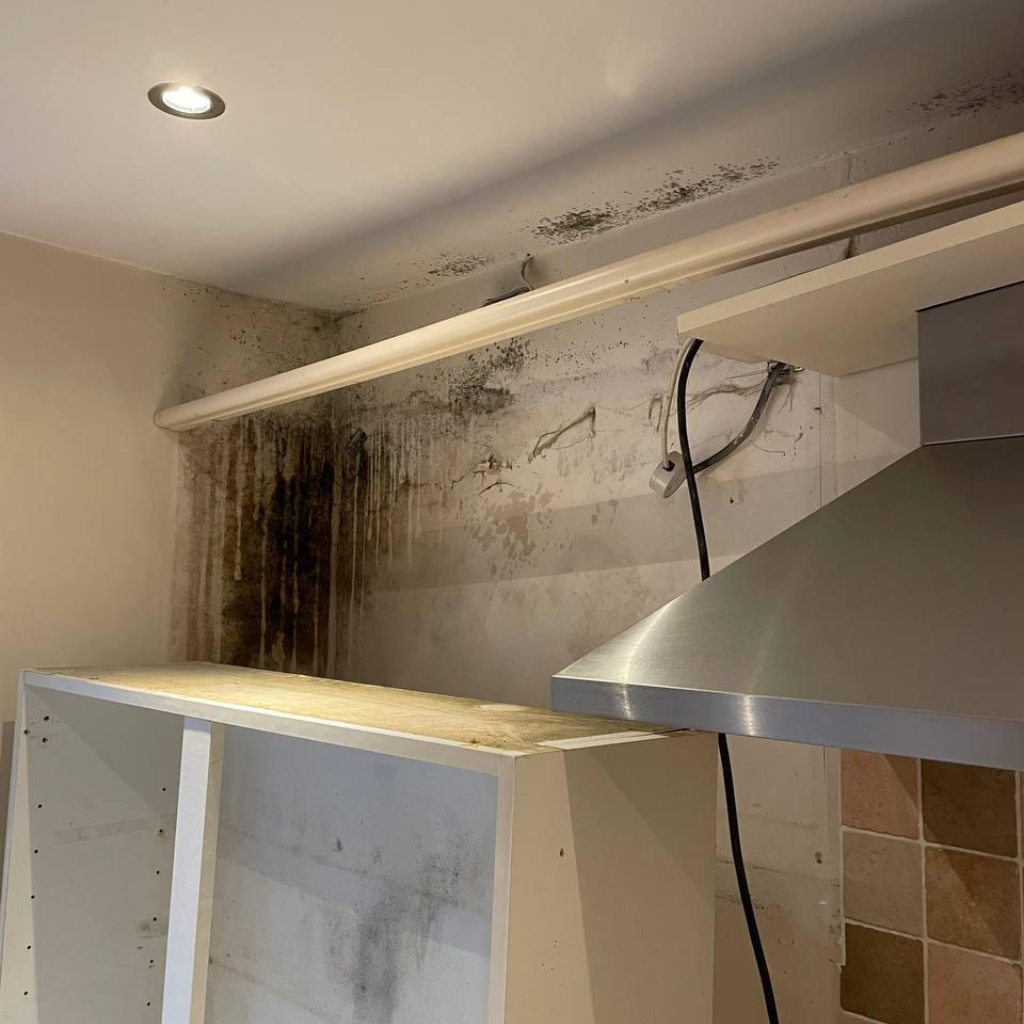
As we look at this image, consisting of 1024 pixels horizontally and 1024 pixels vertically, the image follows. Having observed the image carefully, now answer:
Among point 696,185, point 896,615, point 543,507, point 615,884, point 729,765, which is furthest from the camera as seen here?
point 543,507

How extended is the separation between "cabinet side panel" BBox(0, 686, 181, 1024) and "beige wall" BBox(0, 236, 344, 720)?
122 mm

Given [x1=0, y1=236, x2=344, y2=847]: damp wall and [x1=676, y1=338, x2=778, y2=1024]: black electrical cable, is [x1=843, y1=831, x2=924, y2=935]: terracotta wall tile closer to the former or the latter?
[x1=676, y1=338, x2=778, y2=1024]: black electrical cable

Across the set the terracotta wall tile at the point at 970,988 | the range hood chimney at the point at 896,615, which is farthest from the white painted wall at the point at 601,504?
the range hood chimney at the point at 896,615

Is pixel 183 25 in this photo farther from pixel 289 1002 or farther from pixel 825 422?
pixel 289 1002

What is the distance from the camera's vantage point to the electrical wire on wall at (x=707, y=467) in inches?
47.5

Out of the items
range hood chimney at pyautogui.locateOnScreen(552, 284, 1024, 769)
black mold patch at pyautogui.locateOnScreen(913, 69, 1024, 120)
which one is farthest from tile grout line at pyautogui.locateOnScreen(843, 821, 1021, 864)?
black mold patch at pyautogui.locateOnScreen(913, 69, 1024, 120)

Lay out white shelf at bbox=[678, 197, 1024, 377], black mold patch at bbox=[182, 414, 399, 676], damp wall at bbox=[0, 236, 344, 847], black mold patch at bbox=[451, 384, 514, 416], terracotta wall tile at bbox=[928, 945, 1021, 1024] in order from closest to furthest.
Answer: white shelf at bbox=[678, 197, 1024, 377], terracotta wall tile at bbox=[928, 945, 1021, 1024], damp wall at bbox=[0, 236, 344, 847], black mold patch at bbox=[451, 384, 514, 416], black mold patch at bbox=[182, 414, 399, 676]

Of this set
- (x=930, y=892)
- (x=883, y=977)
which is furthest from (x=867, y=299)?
(x=883, y=977)

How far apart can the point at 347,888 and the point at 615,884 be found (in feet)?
1.75

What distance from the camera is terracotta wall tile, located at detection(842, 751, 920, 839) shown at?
114cm

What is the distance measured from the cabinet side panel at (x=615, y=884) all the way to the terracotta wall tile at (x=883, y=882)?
0.27 m

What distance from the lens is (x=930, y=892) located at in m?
1.12

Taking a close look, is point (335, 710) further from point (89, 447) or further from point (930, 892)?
point (89, 447)

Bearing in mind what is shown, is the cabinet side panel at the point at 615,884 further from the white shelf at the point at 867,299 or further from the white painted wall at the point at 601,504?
the white shelf at the point at 867,299
